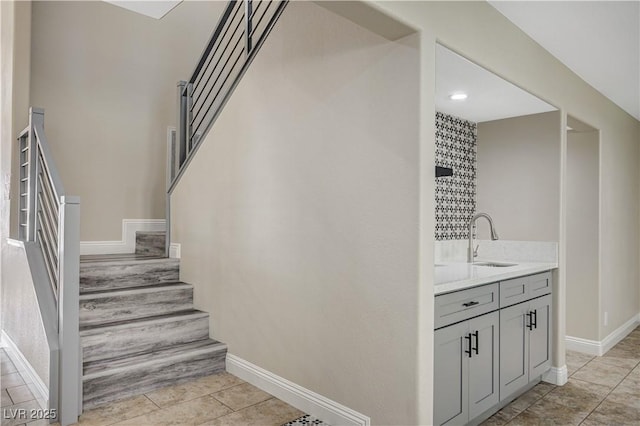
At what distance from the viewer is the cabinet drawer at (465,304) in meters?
2.21

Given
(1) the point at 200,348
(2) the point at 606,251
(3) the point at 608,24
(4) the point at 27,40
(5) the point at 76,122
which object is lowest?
(1) the point at 200,348

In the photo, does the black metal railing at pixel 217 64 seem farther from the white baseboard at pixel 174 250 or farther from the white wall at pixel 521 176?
the white wall at pixel 521 176

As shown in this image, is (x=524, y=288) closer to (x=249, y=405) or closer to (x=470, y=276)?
(x=470, y=276)

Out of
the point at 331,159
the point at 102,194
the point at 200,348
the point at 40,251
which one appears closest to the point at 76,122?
the point at 102,194

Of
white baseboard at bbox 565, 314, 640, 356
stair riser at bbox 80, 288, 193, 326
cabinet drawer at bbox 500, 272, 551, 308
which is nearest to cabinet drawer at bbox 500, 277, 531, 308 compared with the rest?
cabinet drawer at bbox 500, 272, 551, 308

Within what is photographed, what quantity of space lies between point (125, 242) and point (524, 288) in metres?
3.79

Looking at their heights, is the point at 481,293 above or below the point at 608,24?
below

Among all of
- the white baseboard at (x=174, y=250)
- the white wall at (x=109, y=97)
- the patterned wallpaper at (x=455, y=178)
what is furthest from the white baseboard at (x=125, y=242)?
the patterned wallpaper at (x=455, y=178)

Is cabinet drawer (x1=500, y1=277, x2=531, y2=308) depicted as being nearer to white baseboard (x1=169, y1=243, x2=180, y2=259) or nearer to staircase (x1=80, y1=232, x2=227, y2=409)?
staircase (x1=80, y1=232, x2=227, y2=409)

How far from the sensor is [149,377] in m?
2.88

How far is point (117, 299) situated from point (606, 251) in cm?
432

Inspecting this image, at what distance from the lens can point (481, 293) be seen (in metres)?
2.52

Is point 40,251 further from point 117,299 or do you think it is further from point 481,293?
point 481,293

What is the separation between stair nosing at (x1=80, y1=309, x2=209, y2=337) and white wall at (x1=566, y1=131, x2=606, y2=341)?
3.34 meters
